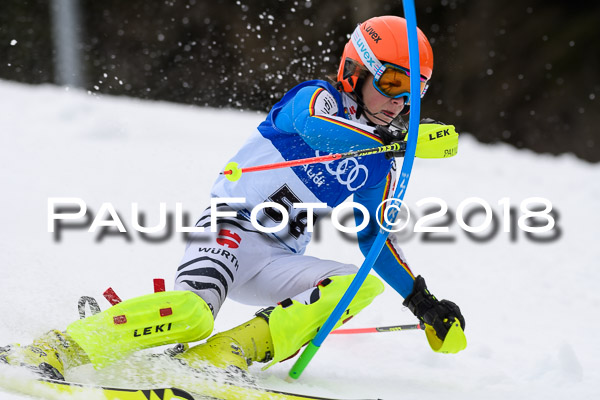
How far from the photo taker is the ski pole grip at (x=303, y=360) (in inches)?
111

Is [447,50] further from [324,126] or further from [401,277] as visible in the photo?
[324,126]

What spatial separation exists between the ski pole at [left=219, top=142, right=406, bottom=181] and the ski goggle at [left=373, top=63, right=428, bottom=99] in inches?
10.5

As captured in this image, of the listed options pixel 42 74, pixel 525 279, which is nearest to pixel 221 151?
pixel 525 279

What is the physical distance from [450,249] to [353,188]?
2635 mm

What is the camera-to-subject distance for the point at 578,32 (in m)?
16.0

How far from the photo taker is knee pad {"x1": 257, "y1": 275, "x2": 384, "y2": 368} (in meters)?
2.73

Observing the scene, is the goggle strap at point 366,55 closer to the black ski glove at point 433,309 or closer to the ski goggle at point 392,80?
the ski goggle at point 392,80

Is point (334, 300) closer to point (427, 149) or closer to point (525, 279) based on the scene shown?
point (427, 149)

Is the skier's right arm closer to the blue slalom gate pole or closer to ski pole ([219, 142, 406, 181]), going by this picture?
ski pole ([219, 142, 406, 181])

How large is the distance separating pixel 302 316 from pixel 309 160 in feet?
1.76

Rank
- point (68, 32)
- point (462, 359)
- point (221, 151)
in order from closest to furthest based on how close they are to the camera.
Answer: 1. point (462, 359)
2. point (221, 151)
3. point (68, 32)

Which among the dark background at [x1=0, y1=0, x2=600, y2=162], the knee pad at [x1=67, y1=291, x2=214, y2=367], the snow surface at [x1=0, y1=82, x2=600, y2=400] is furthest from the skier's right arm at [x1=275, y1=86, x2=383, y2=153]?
the dark background at [x1=0, y1=0, x2=600, y2=162]

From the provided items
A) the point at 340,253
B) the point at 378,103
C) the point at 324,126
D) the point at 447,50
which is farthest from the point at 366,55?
the point at 447,50

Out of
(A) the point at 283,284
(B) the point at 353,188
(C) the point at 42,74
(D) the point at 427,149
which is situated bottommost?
(C) the point at 42,74
